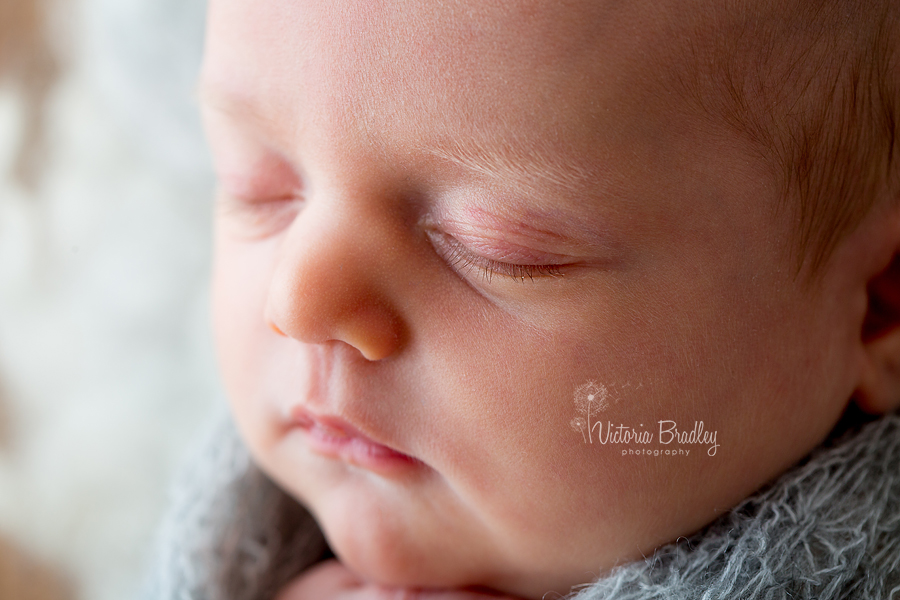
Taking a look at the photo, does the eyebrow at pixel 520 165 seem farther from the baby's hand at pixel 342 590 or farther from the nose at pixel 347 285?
the baby's hand at pixel 342 590

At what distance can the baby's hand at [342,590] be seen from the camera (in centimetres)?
92

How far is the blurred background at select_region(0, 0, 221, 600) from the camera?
1.26 m

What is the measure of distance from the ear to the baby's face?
33 mm

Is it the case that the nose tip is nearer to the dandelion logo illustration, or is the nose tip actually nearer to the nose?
the nose

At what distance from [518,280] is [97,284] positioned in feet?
2.95

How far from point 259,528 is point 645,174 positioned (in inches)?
27.1

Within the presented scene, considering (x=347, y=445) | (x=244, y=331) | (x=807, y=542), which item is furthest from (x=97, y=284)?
(x=807, y=542)

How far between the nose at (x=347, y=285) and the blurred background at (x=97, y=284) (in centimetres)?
59

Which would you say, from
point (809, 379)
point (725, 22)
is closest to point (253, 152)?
point (725, 22)

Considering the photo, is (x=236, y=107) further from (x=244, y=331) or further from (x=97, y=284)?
(x=97, y=284)

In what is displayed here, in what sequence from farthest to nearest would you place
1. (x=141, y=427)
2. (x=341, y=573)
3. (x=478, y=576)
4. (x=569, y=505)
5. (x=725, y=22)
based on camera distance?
(x=141, y=427) < (x=341, y=573) < (x=478, y=576) < (x=569, y=505) < (x=725, y=22)

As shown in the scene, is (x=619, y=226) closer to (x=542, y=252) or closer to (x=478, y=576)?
(x=542, y=252)

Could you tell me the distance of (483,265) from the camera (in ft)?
2.44

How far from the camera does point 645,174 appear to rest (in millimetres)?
696
